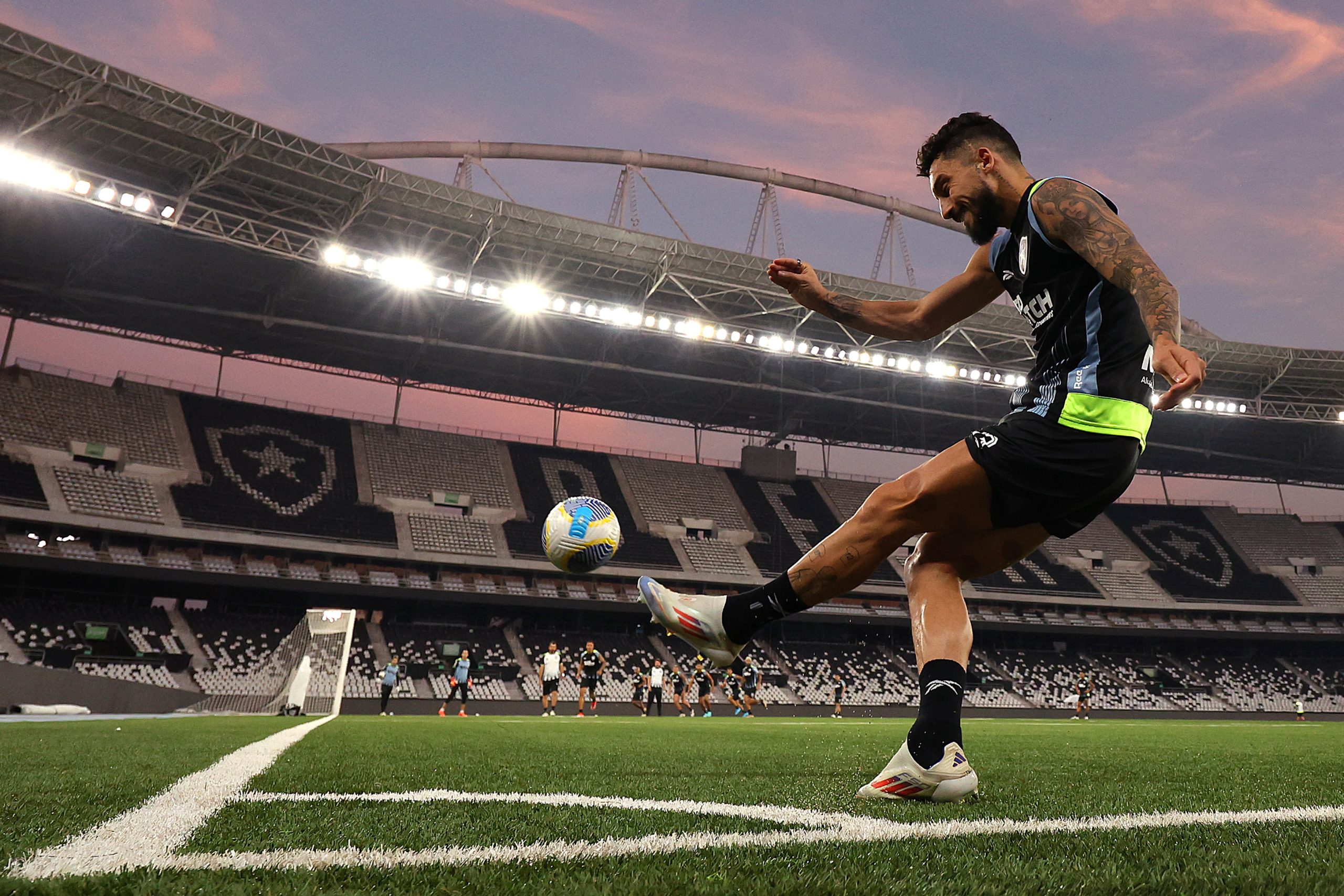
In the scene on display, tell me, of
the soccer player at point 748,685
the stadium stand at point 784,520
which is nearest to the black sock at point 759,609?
the soccer player at point 748,685

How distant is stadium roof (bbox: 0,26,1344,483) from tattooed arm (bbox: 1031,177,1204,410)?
64.0ft

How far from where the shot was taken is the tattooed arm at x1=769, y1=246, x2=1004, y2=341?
123 inches

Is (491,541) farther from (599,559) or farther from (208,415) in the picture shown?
(599,559)

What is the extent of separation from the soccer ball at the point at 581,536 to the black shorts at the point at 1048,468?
9.58 ft

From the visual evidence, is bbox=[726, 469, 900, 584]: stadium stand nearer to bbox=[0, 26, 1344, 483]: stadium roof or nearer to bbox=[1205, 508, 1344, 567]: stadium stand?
bbox=[0, 26, 1344, 483]: stadium roof

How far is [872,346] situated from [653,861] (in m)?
27.2

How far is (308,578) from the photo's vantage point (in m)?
25.4

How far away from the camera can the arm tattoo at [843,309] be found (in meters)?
3.31

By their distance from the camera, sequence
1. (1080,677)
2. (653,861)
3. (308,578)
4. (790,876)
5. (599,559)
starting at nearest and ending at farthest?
(790,876)
(653,861)
(599,559)
(308,578)
(1080,677)

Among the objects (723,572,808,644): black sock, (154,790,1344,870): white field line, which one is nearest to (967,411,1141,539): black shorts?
(723,572,808,644): black sock

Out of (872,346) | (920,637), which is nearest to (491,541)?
(872,346)

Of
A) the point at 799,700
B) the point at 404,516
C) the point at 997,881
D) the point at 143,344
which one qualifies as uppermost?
the point at 143,344

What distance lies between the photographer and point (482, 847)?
1726mm

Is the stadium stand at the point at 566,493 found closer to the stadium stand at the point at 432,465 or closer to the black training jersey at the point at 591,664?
the stadium stand at the point at 432,465
